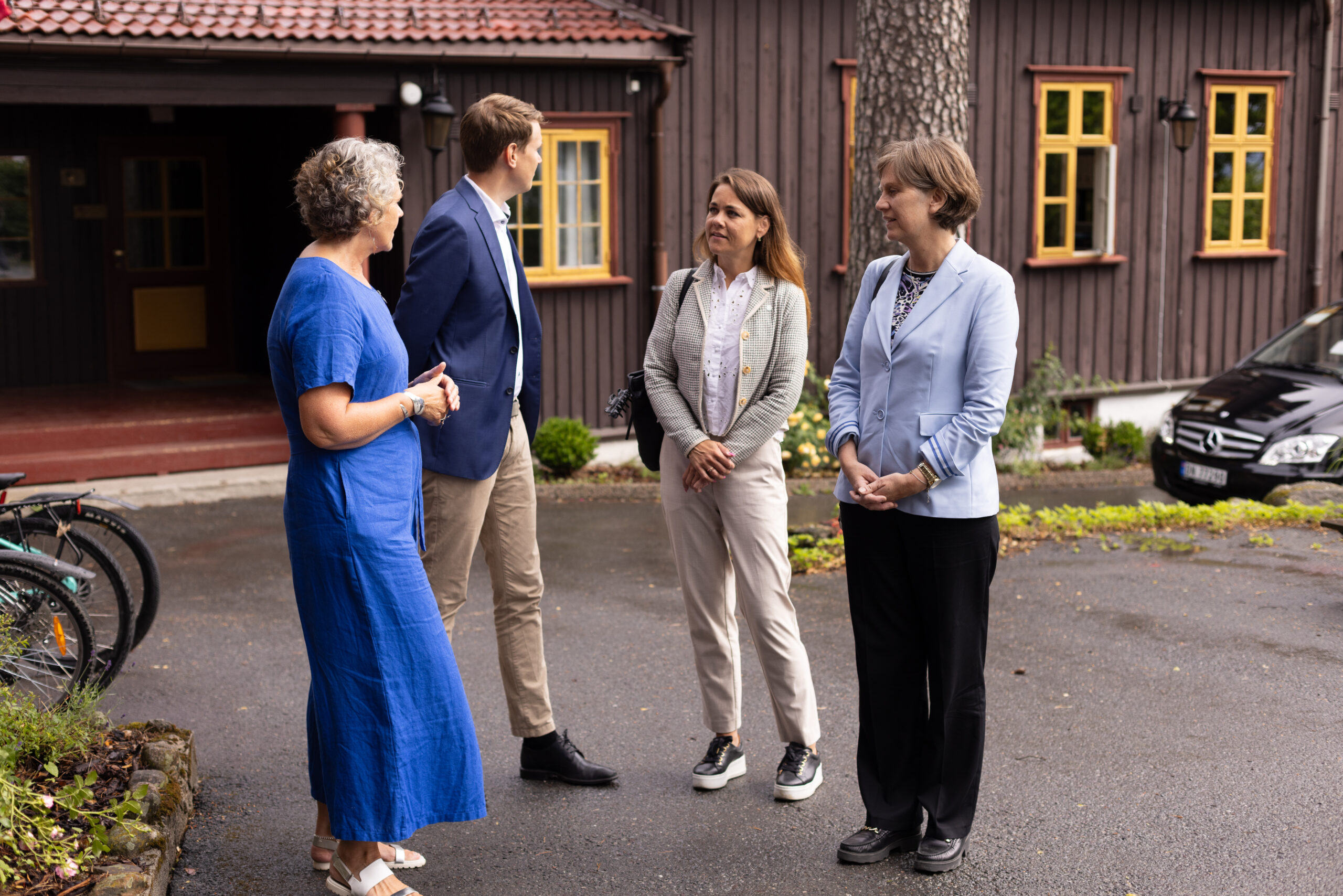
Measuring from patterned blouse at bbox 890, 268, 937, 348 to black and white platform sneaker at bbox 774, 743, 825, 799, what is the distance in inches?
55.6

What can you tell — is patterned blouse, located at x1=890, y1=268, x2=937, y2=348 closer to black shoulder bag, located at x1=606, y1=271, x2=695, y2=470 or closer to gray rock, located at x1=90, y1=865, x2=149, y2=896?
black shoulder bag, located at x1=606, y1=271, x2=695, y2=470

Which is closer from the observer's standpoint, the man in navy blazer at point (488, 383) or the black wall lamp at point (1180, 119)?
the man in navy blazer at point (488, 383)

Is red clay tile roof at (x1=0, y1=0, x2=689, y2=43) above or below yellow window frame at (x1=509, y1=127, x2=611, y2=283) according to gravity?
above

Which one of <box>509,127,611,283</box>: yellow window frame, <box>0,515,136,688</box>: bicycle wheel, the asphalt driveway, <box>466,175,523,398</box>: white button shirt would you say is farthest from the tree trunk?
<box>0,515,136,688</box>: bicycle wheel

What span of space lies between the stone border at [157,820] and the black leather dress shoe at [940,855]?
2.08m

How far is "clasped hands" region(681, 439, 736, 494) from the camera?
13.7ft

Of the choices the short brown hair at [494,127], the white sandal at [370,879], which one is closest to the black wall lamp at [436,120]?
the short brown hair at [494,127]

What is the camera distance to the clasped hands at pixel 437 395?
11.6 ft

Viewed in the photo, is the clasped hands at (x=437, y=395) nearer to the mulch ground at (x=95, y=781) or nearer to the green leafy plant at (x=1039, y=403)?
the mulch ground at (x=95, y=781)

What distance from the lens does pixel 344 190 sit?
11.1 ft

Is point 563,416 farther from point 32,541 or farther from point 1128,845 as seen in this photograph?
point 1128,845

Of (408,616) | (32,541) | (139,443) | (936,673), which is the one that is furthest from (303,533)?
(139,443)

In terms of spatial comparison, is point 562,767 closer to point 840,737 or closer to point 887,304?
point 840,737

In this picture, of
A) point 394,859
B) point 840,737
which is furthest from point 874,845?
point 394,859
